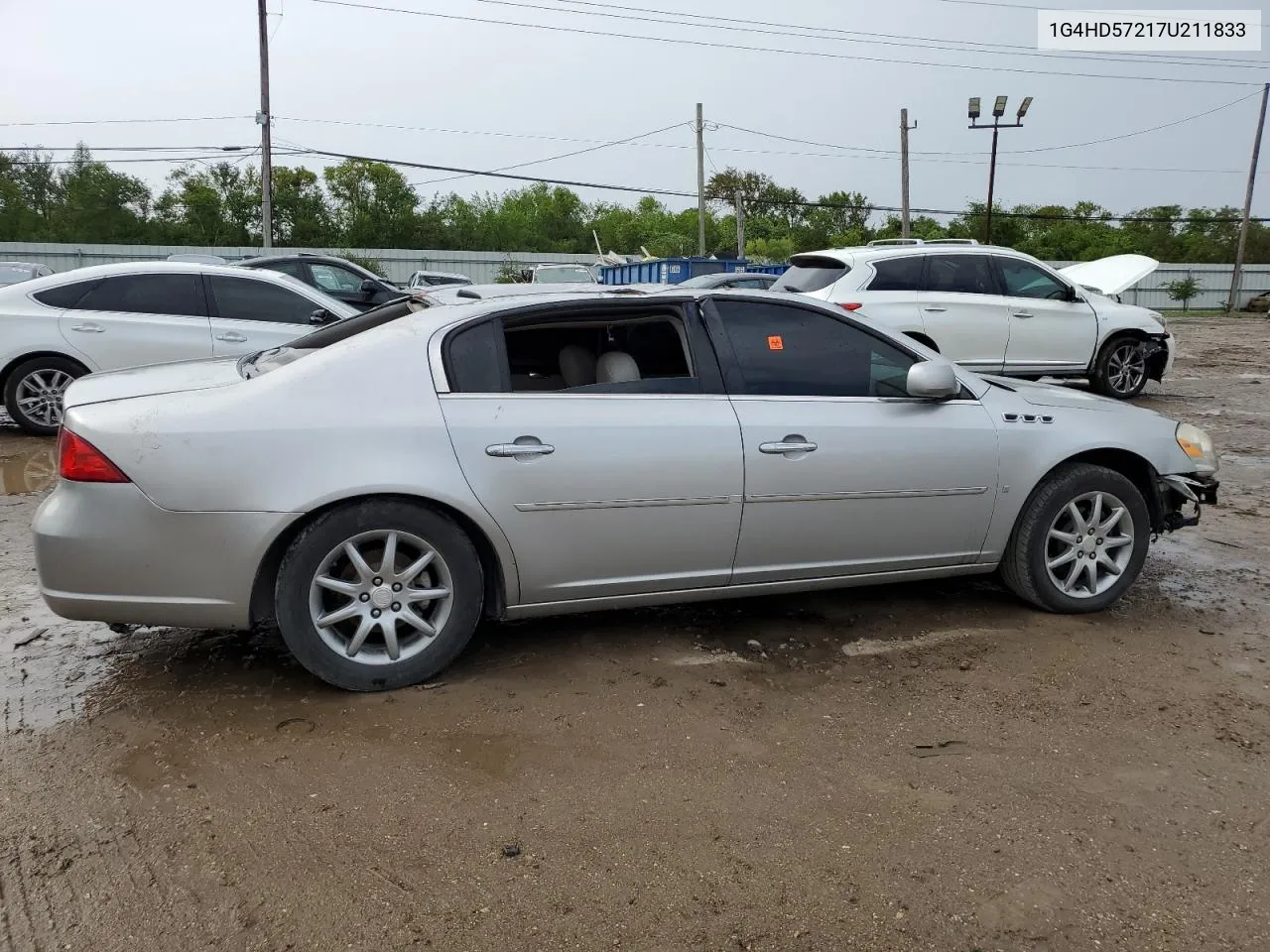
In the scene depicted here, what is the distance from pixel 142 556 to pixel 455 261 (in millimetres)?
39784

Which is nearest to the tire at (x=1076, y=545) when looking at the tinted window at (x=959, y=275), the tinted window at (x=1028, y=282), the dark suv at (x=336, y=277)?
the tinted window at (x=959, y=275)

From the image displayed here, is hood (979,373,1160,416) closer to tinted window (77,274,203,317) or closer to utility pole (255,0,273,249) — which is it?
tinted window (77,274,203,317)

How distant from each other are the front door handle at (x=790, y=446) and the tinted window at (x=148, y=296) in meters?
6.55

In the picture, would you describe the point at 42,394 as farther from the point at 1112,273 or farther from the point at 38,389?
the point at 1112,273

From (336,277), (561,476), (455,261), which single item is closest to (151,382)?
(561,476)

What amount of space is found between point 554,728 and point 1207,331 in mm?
28380

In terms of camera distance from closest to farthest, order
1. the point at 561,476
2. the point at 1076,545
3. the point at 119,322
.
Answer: the point at 561,476, the point at 1076,545, the point at 119,322

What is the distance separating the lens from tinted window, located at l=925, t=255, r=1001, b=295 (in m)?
10.3

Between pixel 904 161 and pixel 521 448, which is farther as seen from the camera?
pixel 904 161

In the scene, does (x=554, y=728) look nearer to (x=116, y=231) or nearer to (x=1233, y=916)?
(x=1233, y=916)

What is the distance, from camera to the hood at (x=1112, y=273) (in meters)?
12.3

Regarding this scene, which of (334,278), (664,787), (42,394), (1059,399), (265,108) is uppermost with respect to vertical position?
(265,108)

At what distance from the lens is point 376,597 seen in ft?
11.8

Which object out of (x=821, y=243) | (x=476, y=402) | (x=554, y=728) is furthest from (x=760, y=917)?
(x=821, y=243)
